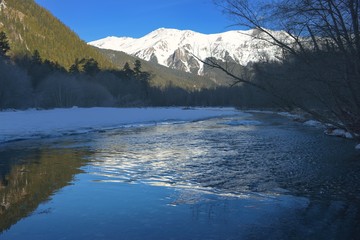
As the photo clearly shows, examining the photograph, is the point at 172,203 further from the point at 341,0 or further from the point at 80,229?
the point at 341,0

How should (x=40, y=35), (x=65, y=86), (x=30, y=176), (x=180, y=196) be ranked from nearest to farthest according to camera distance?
(x=180, y=196), (x=30, y=176), (x=65, y=86), (x=40, y=35)

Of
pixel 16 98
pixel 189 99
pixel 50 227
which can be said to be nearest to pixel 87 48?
pixel 189 99

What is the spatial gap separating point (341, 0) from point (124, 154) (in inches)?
561

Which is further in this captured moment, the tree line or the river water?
the tree line

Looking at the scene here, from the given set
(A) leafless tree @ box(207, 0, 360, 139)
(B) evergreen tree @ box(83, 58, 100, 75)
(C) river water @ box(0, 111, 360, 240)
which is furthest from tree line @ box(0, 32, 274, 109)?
(A) leafless tree @ box(207, 0, 360, 139)

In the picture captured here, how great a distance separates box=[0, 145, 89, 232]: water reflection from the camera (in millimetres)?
8297

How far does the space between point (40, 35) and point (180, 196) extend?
596 feet

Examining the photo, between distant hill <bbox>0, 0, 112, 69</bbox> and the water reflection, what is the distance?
133 m

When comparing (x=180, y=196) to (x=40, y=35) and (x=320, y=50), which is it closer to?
(x=320, y=50)

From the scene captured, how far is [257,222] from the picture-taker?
7.40 metres

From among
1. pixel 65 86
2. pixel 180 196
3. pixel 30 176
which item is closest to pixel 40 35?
pixel 65 86

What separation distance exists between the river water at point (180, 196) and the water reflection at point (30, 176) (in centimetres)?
3

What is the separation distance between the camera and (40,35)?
17188 centimetres

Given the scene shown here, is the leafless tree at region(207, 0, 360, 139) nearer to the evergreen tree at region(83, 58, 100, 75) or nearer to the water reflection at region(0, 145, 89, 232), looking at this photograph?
the water reflection at region(0, 145, 89, 232)
